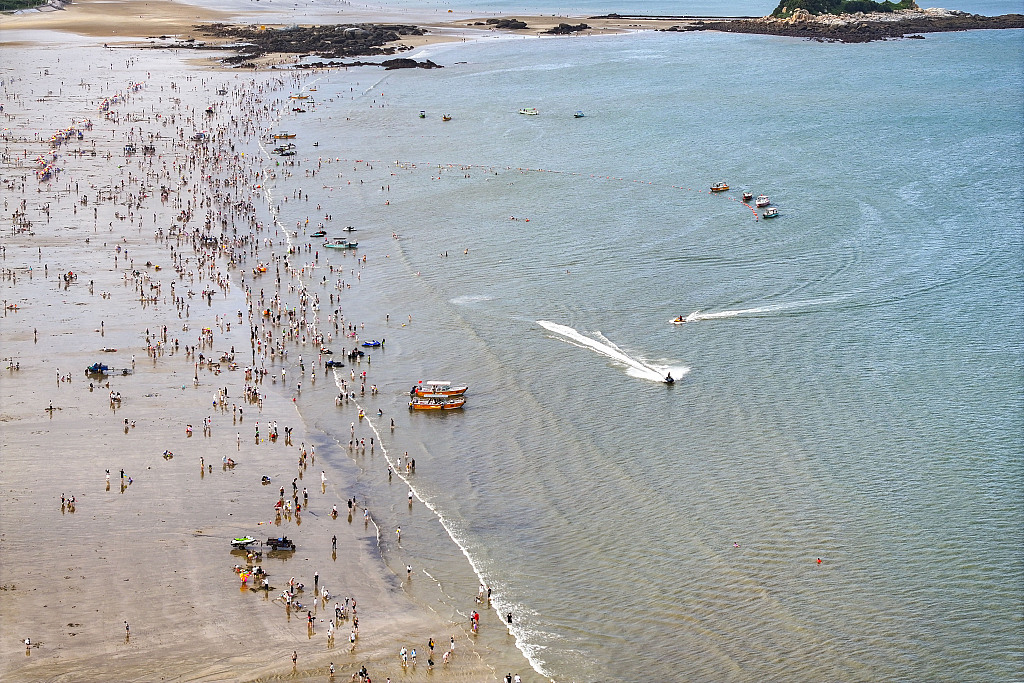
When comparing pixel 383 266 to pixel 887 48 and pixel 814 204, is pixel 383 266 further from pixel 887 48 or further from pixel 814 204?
pixel 887 48

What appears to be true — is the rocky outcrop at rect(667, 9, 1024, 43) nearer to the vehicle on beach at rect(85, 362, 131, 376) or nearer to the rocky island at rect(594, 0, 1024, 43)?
the rocky island at rect(594, 0, 1024, 43)

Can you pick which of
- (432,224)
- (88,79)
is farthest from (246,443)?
(88,79)

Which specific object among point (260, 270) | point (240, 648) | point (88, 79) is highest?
point (88, 79)

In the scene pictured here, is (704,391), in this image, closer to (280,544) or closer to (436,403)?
(436,403)

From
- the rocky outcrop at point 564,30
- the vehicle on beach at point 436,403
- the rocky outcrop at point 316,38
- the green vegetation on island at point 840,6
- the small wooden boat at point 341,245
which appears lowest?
the vehicle on beach at point 436,403

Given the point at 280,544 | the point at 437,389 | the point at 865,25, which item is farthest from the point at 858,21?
the point at 280,544

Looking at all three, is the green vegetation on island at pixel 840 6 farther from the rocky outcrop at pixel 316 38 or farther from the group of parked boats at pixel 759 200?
the group of parked boats at pixel 759 200

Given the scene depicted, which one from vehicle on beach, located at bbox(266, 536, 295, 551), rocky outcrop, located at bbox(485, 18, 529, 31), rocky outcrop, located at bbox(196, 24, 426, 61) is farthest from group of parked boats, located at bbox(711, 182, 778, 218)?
rocky outcrop, located at bbox(485, 18, 529, 31)

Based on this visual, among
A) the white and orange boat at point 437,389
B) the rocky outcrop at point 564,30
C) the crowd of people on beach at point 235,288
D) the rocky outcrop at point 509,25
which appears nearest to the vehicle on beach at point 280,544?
the crowd of people on beach at point 235,288
